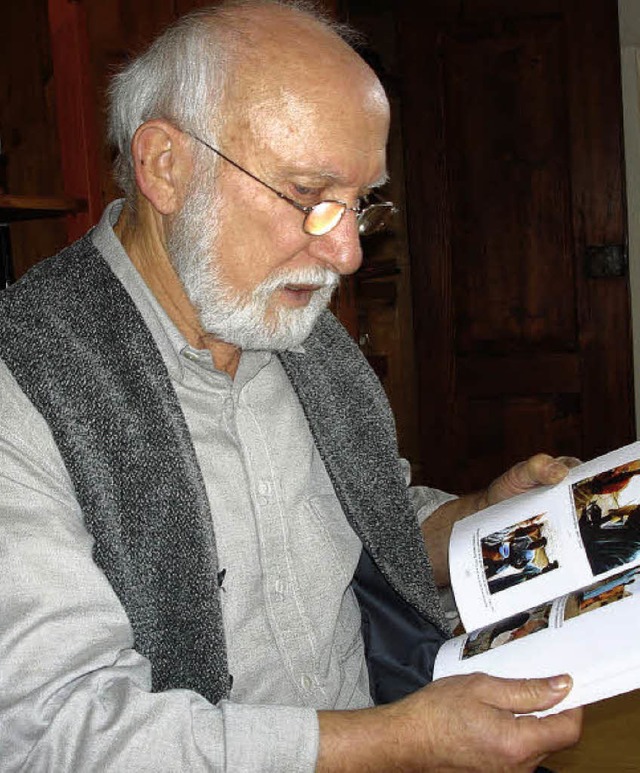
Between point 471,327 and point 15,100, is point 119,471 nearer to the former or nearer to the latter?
point 15,100

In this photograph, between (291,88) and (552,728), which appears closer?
(552,728)

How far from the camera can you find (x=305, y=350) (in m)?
1.47

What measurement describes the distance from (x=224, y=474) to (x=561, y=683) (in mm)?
479

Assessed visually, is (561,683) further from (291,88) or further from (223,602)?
(291,88)

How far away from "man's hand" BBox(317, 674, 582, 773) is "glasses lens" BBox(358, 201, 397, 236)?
610mm

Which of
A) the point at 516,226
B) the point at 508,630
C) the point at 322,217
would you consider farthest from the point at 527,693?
the point at 516,226

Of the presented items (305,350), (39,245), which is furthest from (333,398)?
(39,245)

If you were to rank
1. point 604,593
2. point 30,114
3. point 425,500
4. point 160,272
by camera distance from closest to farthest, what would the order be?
point 604,593 < point 160,272 < point 425,500 < point 30,114

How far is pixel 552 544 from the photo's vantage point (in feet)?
3.89

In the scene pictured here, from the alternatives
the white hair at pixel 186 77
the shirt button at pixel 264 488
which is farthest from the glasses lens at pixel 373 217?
the shirt button at pixel 264 488

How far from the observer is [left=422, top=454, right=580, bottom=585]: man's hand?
136 centimetres

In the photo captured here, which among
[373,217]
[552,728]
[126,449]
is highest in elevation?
[373,217]

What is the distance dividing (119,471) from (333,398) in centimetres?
44

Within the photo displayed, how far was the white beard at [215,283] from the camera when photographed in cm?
123
